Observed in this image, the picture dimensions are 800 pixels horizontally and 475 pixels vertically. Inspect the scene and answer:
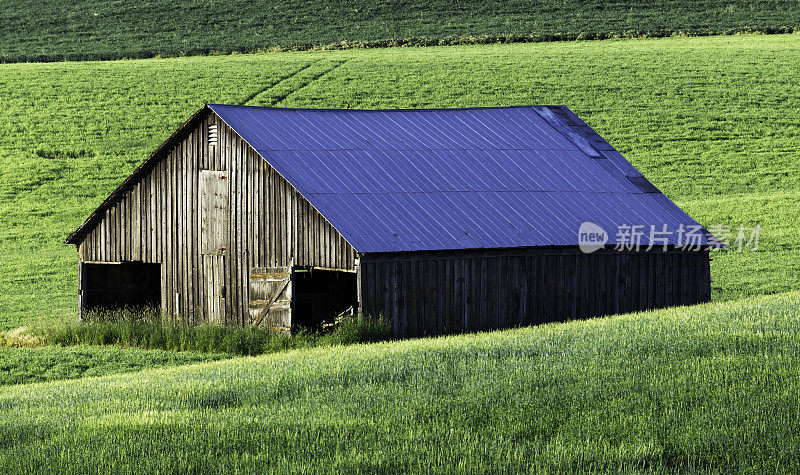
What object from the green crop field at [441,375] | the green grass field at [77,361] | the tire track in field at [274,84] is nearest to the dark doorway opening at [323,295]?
the green crop field at [441,375]

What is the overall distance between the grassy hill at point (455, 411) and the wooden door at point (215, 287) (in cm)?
763

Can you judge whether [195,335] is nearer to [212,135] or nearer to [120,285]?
[212,135]

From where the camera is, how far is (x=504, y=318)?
→ 75.4 feet

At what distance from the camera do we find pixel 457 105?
1982 inches

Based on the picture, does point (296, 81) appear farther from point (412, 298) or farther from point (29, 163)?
point (412, 298)

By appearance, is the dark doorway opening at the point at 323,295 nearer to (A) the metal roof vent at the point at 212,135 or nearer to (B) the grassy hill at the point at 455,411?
(A) the metal roof vent at the point at 212,135

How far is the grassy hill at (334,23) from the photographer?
2729 inches

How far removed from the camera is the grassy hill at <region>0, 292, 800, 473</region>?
9891 mm

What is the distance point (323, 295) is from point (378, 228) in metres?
6.95

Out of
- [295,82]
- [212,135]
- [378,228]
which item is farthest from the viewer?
[295,82]

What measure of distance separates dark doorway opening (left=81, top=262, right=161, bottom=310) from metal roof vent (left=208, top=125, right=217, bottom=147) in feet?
15.0

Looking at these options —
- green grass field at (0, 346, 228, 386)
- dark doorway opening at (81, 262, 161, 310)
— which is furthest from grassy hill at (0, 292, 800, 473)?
dark doorway opening at (81, 262, 161, 310)

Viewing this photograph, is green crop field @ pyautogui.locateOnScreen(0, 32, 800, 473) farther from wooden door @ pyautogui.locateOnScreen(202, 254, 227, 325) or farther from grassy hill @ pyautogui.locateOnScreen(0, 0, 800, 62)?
grassy hill @ pyautogui.locateOnScreen(0, 0, 800, 62)

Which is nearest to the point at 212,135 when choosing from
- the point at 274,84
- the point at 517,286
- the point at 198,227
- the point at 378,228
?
the point at 198,227
